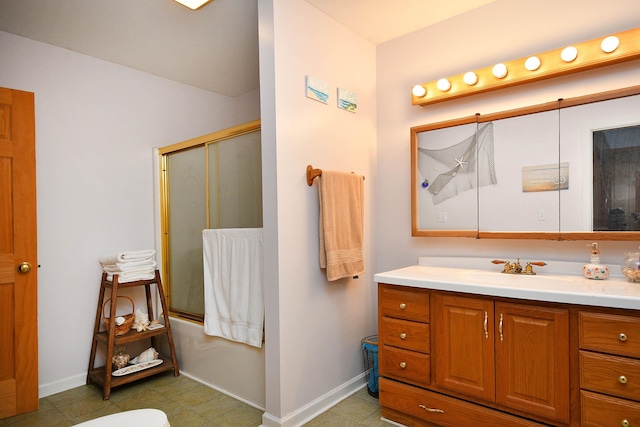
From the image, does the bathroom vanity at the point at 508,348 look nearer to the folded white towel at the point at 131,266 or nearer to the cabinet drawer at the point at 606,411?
the cabinet drawer at the point at 606,411

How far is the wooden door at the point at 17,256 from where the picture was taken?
2.25 meters

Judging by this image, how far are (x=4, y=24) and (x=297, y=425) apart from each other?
3.05m

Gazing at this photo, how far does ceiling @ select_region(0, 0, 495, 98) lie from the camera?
2.20 meters

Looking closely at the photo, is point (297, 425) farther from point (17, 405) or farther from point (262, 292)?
point (17, 405)

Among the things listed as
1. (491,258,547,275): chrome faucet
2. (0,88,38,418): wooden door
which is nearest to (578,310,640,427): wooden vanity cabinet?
(491,258,547,275): chrome faucet

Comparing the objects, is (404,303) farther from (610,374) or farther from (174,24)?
(174,24)

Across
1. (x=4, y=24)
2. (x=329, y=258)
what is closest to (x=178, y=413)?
(x=329, y=258)

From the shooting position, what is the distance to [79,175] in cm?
272

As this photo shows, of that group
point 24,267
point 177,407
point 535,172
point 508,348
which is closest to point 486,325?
point 508,348

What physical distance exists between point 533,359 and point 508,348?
0.10 m

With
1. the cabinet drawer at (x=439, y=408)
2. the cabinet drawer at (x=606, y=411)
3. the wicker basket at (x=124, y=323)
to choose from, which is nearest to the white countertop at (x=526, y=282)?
the cabinet drawer at (x=606, y=411)

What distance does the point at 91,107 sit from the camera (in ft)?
9.18

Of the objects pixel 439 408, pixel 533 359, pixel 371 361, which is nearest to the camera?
pixel 533 359

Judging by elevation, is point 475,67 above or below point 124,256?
above
